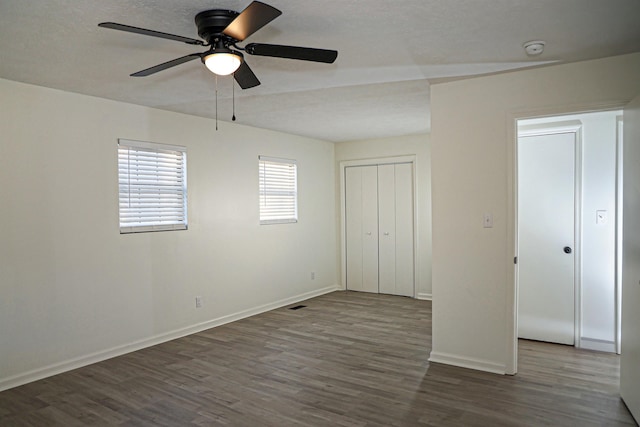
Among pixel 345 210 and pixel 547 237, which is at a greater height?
pixel 345 210

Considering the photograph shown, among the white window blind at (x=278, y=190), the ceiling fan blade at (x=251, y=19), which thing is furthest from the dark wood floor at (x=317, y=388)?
the ceiling fan blade at (x=251, y=19)

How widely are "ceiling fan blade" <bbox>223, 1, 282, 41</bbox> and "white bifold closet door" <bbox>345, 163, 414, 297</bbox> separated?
15.5 feet

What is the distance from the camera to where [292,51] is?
2.26m

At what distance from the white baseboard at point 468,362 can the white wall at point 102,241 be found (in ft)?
8.32

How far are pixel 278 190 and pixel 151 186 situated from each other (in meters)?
2.00

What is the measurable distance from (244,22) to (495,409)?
279 cm

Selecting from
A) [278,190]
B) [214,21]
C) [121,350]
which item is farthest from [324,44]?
[278,190]

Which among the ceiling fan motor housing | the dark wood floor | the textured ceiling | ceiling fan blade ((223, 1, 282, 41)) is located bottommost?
the dark wood floor

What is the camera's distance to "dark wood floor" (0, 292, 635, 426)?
111 inches

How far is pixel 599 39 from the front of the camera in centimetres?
273

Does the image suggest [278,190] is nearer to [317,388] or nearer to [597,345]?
[317,388]

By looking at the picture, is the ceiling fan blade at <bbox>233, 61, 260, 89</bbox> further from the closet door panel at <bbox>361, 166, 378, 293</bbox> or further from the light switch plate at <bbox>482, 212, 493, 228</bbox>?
the closet door panel at <bbox>361, 166, 378, 293</bbox>

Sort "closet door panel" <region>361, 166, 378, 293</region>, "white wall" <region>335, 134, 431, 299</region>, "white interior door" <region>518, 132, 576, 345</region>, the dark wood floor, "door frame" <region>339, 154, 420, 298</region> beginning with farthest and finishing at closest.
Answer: "closet door panel" <region>361, 166, 378, 293</region>
"door frame" <region>339, 154, 420, 298</region>
"white wall" <region>335, 134, 431, 299</region>
"white interior door" <region>518, 132, 576, 345</region>
the dark wood floor

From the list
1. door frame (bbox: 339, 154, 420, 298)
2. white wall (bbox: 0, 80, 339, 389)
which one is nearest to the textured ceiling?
white wall (bbox: 0, 80, 339, 389)
